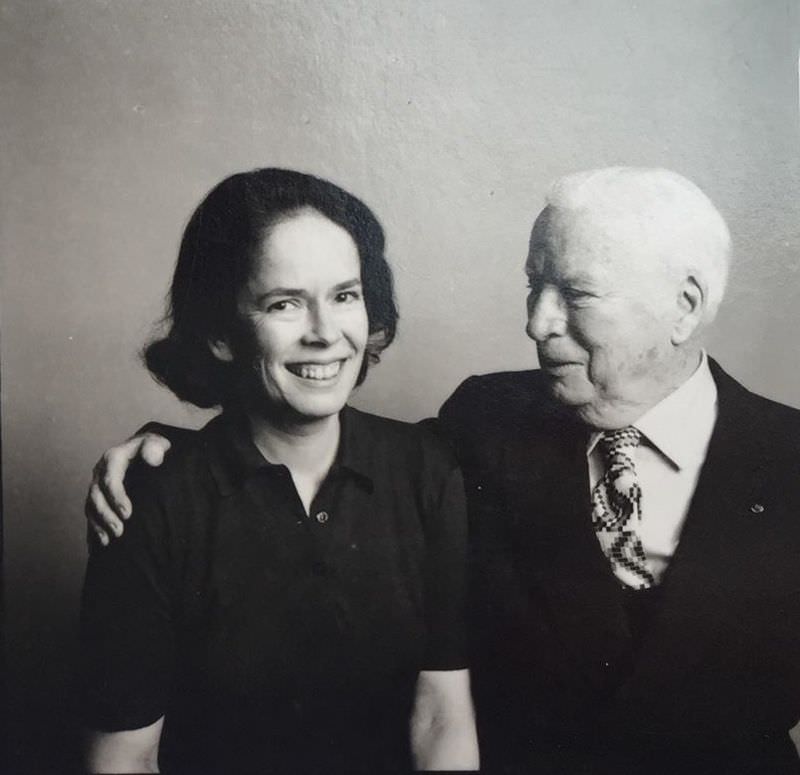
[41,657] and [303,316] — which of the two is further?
[41,657]

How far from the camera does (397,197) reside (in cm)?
174

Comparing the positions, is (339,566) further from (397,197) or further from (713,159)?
(713,159)

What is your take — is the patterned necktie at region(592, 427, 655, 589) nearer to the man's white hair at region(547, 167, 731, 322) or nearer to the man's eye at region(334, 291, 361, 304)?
the man's white hair at region(547, 167, 731, 322)

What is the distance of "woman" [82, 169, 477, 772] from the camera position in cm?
165

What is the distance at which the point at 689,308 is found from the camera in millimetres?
1712

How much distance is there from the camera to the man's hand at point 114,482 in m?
1.67

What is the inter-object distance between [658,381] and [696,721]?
664 millimetres

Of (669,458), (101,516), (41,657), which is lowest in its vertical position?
(41,657)

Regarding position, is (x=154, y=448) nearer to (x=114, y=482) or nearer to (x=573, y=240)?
(x=114, y=482)

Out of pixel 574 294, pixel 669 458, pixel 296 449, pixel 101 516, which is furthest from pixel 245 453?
pixel 669 458

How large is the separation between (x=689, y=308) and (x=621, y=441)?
295 millimetres

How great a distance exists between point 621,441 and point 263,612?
77 cm

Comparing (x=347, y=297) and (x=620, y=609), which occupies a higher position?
(x=347, y=297)

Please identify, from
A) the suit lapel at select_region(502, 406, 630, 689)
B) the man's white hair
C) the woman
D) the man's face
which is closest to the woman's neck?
the woman
